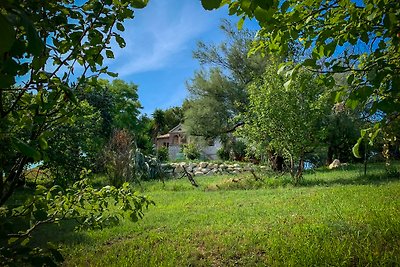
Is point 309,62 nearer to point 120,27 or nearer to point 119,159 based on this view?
point 120,27

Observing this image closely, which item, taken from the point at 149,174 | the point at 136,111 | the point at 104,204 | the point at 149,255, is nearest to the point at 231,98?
the point at 149,174

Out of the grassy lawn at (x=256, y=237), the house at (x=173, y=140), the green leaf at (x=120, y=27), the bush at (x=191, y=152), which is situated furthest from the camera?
the house at (x=173, y=140)

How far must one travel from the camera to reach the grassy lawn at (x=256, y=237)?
4.16m

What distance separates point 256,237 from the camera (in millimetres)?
5004

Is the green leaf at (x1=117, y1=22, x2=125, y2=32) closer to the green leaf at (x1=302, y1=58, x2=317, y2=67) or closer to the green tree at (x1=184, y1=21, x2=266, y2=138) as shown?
the green leaf at (x1=302, y1=58, x2=317, y2=67)

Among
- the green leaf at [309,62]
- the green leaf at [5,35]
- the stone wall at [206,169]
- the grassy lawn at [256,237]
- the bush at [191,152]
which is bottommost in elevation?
the grassy lawn at [256,237]

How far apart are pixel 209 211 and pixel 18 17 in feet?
24.6

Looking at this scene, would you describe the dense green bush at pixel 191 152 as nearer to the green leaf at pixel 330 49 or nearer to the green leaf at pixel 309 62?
the green leaf at pixel 330 49

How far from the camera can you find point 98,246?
5.30m

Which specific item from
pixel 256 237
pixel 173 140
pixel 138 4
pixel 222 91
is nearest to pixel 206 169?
pixel 222 91

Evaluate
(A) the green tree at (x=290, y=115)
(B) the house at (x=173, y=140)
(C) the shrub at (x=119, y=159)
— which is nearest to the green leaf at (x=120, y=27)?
(A) the green tree at (x=290, y=115)

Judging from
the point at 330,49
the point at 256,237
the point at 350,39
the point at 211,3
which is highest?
the point at 350,39

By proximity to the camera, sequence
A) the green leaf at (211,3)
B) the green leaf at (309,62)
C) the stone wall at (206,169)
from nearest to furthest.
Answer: the green leaf at (211,3), the green leaf at (309,62), the stone wall at (206,169)

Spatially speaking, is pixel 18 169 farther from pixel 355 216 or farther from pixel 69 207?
pixel 355 216
